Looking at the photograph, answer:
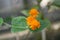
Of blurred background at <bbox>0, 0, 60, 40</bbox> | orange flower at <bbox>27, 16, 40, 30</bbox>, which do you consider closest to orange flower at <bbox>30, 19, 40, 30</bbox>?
orange flower at <bbox>27, 16, 40, 30</bbox>

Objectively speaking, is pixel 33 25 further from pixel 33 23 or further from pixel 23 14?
pixel 23 14

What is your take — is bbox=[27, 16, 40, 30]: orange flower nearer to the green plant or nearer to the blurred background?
the green plant

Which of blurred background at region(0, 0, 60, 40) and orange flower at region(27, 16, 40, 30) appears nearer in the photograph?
orange flower at region(27, 16, 40, 30)

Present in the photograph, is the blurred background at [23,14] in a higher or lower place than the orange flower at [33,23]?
higher

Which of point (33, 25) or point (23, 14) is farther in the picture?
point (23, 14)

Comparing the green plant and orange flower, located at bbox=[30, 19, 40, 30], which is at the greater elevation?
the green plant

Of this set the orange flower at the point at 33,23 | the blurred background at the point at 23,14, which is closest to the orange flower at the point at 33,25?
the orange flower at the point at 33,23

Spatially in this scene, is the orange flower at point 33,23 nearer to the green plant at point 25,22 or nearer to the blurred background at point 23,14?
the green plant at point 25,22

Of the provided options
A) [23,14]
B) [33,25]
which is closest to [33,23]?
[33,25]

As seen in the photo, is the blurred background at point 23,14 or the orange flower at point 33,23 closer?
the orange flower at point 33,23
